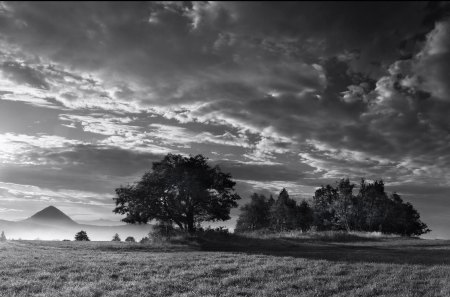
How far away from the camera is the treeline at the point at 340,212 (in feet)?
310

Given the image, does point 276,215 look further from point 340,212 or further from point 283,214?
point 340,212

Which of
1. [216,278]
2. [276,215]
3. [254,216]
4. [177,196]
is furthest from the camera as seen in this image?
[254,216]

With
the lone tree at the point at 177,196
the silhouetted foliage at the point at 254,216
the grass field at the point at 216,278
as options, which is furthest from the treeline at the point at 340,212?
the grass field at the point at 216,278

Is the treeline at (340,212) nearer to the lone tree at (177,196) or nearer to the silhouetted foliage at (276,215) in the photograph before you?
the silhouetted foliage at (276,215)

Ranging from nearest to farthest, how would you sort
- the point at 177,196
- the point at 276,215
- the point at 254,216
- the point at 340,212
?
the point at 177,196, the point at 340,212, the point at 276,215, the point at 254,216

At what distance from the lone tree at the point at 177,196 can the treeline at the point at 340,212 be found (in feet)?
135

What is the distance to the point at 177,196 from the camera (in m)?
45.9

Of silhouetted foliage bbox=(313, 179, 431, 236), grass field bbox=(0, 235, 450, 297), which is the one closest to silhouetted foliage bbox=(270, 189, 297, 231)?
silhouetted foliage bbox=(313, 179, 431, 236)

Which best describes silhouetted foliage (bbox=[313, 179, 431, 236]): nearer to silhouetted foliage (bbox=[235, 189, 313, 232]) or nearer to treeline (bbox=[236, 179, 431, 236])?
treeline (bbox=[236, 179, 431, 236])

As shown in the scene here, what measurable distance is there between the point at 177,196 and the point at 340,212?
5987 centimetres

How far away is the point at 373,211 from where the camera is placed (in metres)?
94.6

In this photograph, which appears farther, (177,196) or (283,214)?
(283,214)

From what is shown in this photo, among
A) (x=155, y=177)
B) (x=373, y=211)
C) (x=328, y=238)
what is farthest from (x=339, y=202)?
(x=155, y=177)

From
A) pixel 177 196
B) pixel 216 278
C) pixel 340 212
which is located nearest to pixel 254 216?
pixel 340 212
